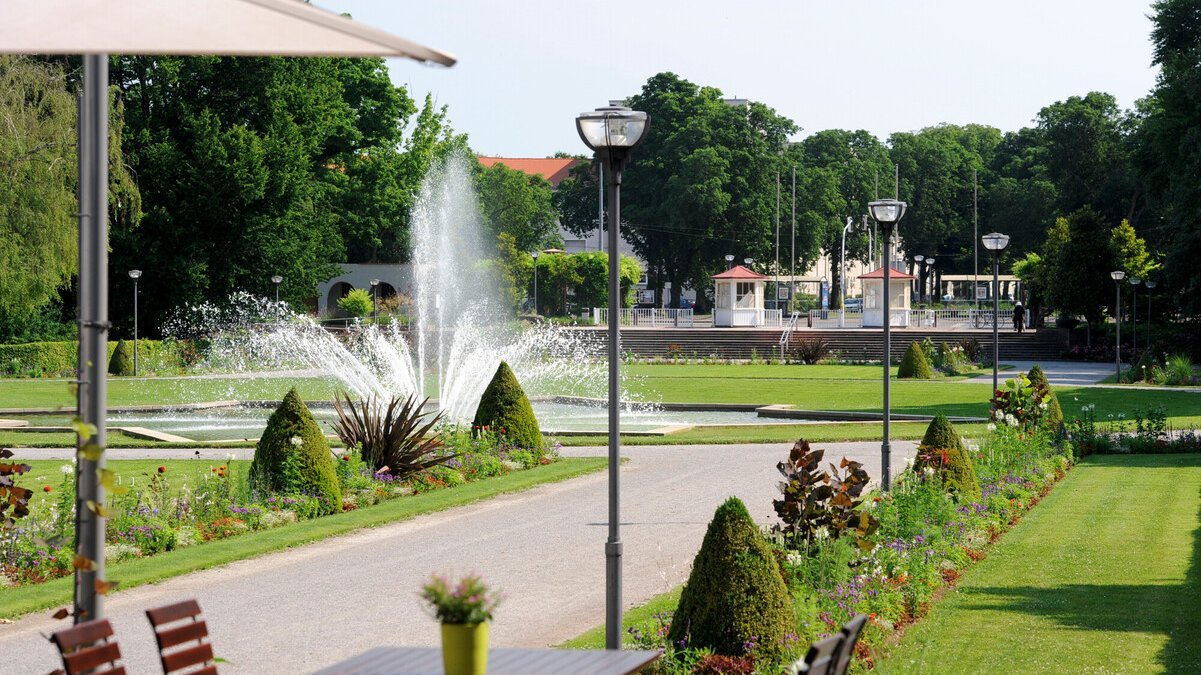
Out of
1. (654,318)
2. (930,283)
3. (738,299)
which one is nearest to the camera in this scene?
(654,318)

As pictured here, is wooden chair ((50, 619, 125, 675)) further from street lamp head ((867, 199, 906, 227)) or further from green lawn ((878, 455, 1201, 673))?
street lamp head ((867, 199, 906, 227))

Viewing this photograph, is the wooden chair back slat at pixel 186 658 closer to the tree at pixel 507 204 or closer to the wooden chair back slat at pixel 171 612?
the wooden chair back slat at pixel 171 612

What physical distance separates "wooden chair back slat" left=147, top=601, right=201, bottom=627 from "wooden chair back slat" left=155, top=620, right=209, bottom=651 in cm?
5

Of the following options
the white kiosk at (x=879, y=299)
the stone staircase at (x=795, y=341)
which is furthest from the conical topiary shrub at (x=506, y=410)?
the white kiosk at (x=879, y=299)

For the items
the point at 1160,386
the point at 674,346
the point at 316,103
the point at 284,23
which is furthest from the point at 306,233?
the point at 284,23

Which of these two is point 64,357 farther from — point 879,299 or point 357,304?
point 879,299

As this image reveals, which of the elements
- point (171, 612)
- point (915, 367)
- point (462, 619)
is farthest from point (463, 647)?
point (915, 367)

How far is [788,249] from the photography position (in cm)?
8138

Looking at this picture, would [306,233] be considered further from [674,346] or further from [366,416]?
[366,416]

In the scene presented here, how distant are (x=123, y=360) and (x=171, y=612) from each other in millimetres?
41876

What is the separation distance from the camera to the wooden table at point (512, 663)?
522cm

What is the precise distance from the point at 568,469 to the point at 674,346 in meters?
37.3

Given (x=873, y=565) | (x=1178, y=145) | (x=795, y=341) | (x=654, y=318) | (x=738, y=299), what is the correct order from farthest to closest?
(x=738, y=299) → (x=654, y=318) → (x=795, y=341) → (x=1178, y=145) → (x=873, y=565)

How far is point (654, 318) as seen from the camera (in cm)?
6425
